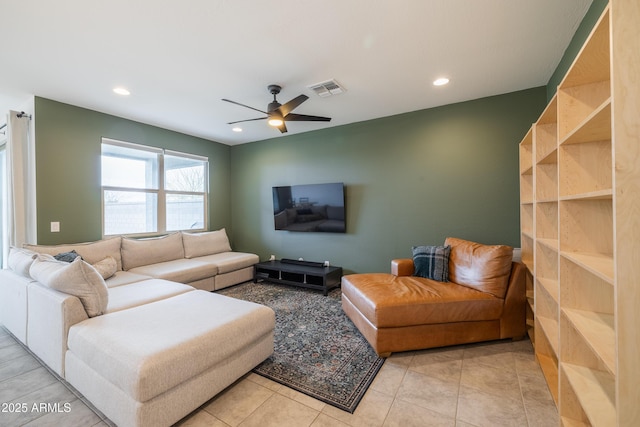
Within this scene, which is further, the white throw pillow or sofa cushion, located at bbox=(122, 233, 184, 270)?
sofa cushion, located at bbox=(122, 233, 184, 270)

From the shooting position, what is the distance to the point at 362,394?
177 centimetres

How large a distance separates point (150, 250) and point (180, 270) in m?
0.70

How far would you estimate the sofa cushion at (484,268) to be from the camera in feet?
7.71

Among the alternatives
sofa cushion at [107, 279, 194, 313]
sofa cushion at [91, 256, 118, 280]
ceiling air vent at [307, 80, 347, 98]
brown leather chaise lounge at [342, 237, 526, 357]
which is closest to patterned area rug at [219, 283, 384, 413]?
brown leather chaise lounge at [342, 237, 526, 357]

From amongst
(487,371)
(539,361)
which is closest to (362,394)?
(487,371)

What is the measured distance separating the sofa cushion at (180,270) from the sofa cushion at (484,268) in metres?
3.14

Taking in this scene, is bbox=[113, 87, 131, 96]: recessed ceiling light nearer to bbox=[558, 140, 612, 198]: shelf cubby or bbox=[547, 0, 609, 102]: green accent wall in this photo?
bbox=[558, 140, 612, 198]: shelf cubby

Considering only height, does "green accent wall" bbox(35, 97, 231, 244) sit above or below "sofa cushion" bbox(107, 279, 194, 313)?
above

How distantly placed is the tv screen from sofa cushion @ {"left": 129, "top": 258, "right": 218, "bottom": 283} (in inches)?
56.1

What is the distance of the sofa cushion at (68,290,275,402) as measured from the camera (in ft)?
4.48

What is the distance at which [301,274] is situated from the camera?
4.03m

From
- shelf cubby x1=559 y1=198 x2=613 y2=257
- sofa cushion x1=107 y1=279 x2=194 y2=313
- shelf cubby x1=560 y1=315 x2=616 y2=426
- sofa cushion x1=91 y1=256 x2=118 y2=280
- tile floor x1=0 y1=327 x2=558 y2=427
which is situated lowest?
tile floor x1=0 y1=327 x2=558 y2=427

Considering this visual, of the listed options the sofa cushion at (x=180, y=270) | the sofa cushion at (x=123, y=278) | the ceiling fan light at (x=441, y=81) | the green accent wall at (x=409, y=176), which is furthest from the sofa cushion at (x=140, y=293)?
the ceiling fan light at (x=441, y=81)

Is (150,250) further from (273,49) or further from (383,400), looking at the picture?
(383,400)
